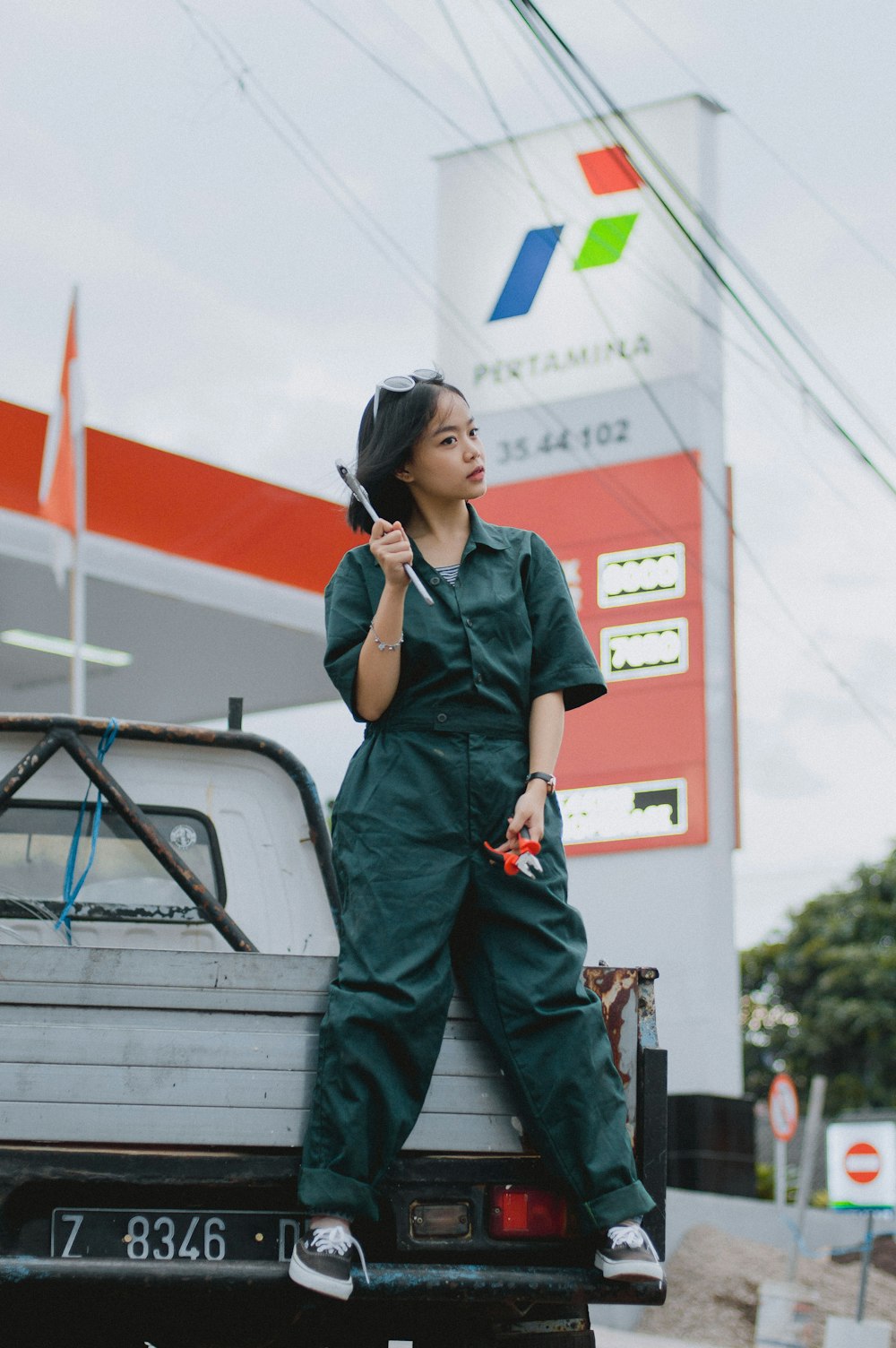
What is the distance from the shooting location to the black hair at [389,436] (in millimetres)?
3521

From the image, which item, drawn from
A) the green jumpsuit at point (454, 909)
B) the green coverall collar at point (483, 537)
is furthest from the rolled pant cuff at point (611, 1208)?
the green coverall collar at point (483, 537)

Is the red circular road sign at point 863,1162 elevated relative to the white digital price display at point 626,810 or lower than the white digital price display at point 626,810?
lower

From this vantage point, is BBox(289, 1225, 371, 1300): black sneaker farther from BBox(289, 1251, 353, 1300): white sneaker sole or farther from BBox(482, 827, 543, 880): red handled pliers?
BBox(482, 827, 543, 880): red handled pliers

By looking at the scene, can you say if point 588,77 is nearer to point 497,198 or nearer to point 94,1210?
point 94,1210

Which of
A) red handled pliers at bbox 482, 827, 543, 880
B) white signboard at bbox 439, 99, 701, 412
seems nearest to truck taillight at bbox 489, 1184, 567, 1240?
red handled pliers at bbox 482, 827, 543, 880

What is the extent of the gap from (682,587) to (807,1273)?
6.54m

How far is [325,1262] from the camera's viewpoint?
3.01 m

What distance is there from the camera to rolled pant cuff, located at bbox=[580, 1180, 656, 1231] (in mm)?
3162

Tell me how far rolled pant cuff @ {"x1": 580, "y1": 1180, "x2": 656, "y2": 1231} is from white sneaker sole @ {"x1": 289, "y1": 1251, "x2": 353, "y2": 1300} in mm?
466

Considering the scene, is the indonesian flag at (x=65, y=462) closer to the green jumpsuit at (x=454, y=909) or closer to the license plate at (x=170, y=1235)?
the green jumpsuit at (x=454, y=909)

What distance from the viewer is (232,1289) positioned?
306 cm

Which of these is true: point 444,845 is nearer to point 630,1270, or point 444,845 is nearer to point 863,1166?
point 630,1270

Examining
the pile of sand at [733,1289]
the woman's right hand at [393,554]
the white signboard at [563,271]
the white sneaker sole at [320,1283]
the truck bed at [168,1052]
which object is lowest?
the pile of sand at [733,1289]

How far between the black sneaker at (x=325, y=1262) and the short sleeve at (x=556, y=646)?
3.72ft
